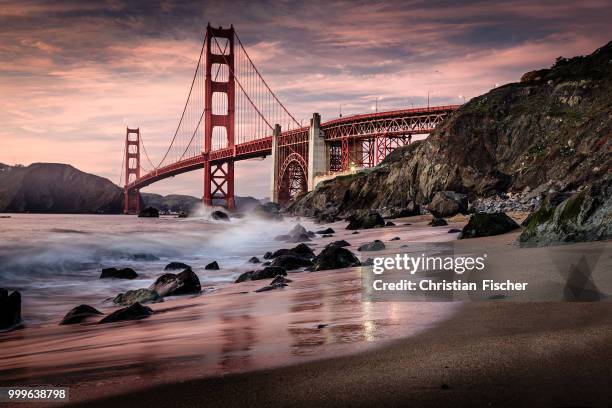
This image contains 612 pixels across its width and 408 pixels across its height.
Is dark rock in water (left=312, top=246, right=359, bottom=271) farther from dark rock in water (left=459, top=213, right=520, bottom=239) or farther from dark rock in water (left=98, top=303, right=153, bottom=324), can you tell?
dark rock in water (left=98, top=303, right=153, bottom=324)

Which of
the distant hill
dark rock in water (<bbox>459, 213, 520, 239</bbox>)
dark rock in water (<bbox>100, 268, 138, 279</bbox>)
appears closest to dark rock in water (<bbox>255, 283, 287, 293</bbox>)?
dark rock in water (<bbox>100, 268, 138, 279</bbox>)

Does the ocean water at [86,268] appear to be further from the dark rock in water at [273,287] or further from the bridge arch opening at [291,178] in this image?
the bridge arch opening at [291,178]

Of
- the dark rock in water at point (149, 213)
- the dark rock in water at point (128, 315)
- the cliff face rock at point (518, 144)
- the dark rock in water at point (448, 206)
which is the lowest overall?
the dark rock in water at point (128, 315)

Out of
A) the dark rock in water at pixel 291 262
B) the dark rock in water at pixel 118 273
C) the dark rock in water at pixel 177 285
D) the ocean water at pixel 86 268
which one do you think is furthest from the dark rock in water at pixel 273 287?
the dark rock in water at pixel 118 273

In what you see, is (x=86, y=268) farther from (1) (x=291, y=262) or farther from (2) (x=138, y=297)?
(2) (x=138, y=297)

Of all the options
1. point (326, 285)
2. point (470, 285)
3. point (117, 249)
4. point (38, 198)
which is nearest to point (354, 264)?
point (326, 285)

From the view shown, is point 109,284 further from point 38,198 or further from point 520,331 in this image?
point 38,198
